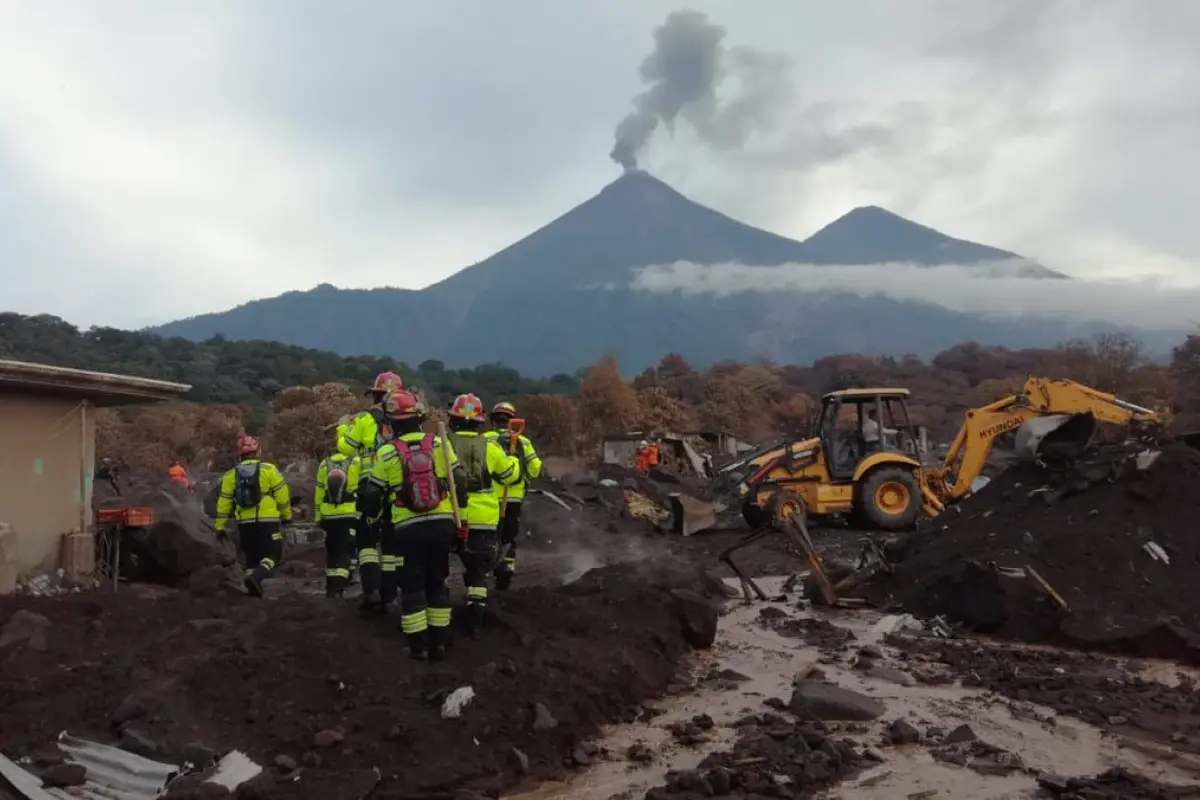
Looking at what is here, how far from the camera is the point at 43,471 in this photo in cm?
961

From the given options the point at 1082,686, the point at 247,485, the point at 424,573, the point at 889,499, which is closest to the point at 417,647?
the point at 424,573

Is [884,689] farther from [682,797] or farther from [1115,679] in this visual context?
[682,797]

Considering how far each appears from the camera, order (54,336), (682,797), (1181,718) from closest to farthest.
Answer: (682,797) → (1181,718) → (54,336)

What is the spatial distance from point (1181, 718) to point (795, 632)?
3.89 m

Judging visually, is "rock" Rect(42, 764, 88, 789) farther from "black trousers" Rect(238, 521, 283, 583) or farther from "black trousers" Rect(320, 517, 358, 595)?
"black trousers" Rect(238, 521, 283, 583)

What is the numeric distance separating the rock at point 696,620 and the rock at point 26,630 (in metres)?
5.25

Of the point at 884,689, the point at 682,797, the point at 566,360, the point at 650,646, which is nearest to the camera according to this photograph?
the point at 682,797

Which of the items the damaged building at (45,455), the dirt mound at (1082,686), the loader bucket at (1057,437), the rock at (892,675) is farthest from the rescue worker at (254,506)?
the loader bucket at (1057,437)

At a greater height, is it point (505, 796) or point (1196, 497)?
point (1196, 497)

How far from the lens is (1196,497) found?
10.7 metres

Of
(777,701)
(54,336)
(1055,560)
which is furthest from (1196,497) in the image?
(54,336)

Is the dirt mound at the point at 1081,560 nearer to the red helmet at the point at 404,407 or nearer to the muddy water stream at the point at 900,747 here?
the muddy water stream at the point at 900,747

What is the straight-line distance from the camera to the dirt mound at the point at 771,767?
519cm

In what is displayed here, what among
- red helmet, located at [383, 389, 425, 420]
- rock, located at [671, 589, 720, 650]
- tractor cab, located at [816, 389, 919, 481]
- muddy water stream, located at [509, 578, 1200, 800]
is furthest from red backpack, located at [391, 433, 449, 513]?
tractor cab, located at [816, 389, 919, 481]
